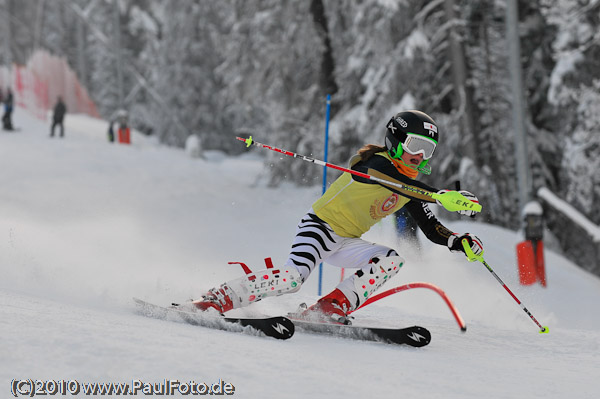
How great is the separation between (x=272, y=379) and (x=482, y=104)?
1361 centimetres

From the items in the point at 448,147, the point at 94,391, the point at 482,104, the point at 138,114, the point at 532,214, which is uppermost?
the point at 138,114

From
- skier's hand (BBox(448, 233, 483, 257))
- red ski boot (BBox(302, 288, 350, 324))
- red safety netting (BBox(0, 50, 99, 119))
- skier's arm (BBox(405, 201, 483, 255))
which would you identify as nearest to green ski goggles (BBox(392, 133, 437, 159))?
skier's arm (BBox(405, 201, 483, 255))

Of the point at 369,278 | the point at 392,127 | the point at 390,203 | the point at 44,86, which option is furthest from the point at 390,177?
the point at 44,86

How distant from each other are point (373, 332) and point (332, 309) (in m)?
0.34

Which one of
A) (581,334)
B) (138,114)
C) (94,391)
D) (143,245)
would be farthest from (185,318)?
(138,114)

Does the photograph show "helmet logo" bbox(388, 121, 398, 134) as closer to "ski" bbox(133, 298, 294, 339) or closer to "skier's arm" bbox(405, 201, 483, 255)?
"skier's arm" bbox(405, 201, 483, 255)

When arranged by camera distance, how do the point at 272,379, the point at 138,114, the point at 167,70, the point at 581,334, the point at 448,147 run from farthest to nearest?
1. the point at 138,114
2. the point at 167,70
3. the point at 448,147
4. the point at 581,334
5. the point at 272,379

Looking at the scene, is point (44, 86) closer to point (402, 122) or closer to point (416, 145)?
point (402, 122)

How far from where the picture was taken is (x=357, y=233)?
483 centimetres

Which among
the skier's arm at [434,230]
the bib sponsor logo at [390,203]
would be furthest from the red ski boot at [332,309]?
the skier's arm at [434,230]

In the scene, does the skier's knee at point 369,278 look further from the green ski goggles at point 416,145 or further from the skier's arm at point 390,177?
the green ski goggles at point 416,145

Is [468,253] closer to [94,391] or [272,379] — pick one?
[272,379]

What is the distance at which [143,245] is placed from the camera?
10680 mm

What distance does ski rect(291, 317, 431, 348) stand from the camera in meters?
4.21
